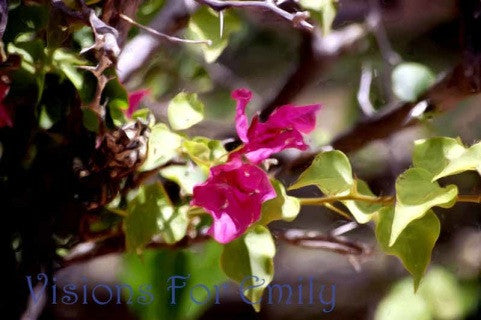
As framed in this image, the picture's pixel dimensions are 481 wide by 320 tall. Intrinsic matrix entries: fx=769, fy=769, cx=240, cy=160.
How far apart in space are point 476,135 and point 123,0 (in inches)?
17.0

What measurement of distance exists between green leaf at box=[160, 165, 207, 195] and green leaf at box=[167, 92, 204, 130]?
22mm

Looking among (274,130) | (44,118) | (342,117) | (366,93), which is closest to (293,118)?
(274,130)

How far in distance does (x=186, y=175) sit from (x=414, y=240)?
12 centimetres

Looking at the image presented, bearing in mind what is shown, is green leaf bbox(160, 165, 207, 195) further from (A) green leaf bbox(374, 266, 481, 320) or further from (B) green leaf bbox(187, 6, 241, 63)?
(A) green leaf bbox(374, 266, 481, 320)

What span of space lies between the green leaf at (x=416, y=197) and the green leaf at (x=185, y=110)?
0.12 meters

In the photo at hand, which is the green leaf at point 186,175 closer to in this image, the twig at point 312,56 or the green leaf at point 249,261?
the green leaf at point 249,261

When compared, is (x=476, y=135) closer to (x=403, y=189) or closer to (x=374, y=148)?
(x=374, y=148)

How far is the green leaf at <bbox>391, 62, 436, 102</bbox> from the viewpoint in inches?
20.7

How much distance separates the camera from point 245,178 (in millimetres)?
367

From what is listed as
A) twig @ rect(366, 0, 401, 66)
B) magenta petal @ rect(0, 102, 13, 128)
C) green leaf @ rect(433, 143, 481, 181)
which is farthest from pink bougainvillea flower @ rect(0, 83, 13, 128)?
twig @ rect(366, 0, 401, 66)

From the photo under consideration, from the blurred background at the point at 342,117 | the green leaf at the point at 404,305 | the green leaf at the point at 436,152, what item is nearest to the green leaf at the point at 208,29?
the blurred background at the point at 342,117

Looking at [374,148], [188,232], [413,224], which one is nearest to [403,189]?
[413,224]

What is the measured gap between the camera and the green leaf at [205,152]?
0.39 meters

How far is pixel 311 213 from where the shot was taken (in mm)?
741
